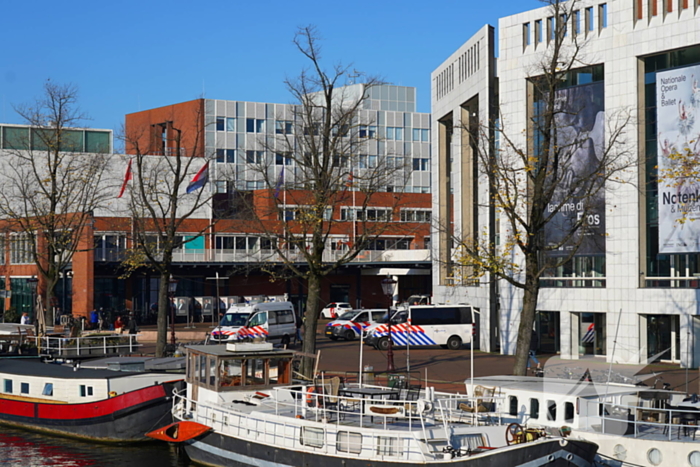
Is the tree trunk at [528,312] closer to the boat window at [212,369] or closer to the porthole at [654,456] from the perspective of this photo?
the porthole at [654,456]

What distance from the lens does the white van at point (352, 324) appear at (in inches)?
1957

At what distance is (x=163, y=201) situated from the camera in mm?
67000

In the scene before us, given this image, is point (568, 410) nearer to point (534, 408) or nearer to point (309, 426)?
point (534, 408)

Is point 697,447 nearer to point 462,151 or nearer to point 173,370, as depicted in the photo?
point 173,370

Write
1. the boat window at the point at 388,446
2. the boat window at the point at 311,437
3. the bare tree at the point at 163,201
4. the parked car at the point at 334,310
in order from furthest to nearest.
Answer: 1. the parked car at the point at 334,310
2. the bare tree at the point at 163,201
3. the boat window at the point at 311,437
4. the boat window at the point at 388,446

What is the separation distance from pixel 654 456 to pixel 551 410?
2662 mm

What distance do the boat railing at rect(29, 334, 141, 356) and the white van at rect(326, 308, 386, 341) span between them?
17.0 metres

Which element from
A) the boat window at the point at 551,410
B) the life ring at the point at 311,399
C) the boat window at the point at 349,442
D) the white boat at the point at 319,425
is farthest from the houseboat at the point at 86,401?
the boat window at the point at 551,410

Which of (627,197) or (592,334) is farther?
(592,334)

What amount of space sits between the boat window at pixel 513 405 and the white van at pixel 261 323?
987 inches

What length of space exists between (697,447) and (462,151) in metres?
29.5

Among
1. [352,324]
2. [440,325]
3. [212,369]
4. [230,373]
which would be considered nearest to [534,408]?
[230,373]

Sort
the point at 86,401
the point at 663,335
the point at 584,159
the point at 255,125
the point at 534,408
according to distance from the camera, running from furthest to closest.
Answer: the point at 255,125 < the point at 584,159 < the point at 663,335 < the point at 86,401 < the point at 534,408

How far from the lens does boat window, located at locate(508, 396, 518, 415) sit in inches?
870
